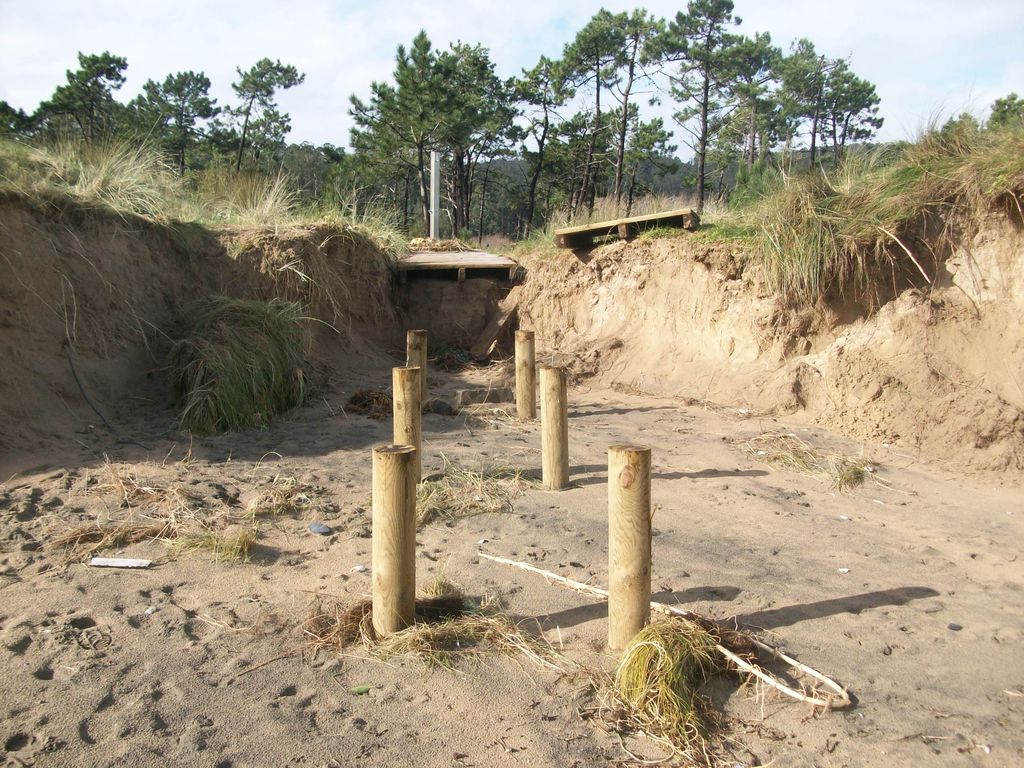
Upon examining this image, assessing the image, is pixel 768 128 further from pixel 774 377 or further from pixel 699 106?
pixel 774 377

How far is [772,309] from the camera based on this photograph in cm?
920

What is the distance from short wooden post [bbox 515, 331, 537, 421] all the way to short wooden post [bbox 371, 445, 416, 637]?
4.51 metres

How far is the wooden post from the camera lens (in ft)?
11.2

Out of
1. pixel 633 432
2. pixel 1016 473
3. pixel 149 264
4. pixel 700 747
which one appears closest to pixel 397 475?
pixel 700 747

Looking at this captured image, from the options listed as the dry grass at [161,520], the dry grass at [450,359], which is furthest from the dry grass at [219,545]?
the dry grass at [450,359]

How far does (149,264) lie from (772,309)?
7.35 metres

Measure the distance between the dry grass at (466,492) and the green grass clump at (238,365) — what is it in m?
2.29

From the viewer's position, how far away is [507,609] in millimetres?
3975

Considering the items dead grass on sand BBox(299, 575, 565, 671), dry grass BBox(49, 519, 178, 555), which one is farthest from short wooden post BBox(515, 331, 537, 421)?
dead grass on sand BBox(299, 575, 565, 671)

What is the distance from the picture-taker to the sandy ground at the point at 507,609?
2920mm

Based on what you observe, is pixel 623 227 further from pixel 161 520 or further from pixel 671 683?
pixel 671 683

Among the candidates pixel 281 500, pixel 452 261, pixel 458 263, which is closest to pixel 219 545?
pixel 281 500

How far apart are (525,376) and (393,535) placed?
15.5ft

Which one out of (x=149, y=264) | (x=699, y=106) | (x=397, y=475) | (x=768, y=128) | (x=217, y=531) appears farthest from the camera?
(x=768, y=128)
